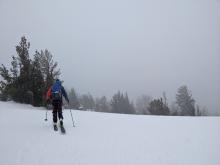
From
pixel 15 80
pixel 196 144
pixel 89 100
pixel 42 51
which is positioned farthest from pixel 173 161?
pixel 89 100

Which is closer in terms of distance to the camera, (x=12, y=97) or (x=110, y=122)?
(x=110, y=122)

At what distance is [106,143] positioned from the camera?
35.6 feet

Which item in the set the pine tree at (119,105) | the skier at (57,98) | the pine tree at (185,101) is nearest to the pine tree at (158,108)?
the pine tree at (185,101)

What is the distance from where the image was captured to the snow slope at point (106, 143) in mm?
9266

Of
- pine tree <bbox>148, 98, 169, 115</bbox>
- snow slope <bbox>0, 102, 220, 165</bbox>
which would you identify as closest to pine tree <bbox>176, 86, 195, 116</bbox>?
pine tree <bbox>148, 98, 169, 115</bbox>

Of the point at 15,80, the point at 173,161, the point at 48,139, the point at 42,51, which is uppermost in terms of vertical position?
the point at 42,51

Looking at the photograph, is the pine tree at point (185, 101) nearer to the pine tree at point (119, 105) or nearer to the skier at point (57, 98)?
the pine tree at point (119, 105)

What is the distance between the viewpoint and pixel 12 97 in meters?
22.8

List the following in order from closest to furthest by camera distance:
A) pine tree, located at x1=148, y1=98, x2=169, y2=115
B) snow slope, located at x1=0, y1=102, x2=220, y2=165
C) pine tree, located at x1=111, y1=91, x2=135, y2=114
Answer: snow slope, located at x1=0, y1=102, x2=220, y2=165
pine tree, located at x1=148, y1=98, x2=169, y2=115
pine tree, located at x1=111, y1=91, x2=135, y2=114

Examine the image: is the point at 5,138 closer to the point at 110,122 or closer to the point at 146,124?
the point at 110,122

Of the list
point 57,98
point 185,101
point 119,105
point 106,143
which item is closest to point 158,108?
point 185,101

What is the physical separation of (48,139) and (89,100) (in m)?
91.2

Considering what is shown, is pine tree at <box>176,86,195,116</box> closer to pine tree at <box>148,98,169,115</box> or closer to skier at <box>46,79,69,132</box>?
pine tree at <box>148,98,169,115</box>

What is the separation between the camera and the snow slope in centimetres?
927
